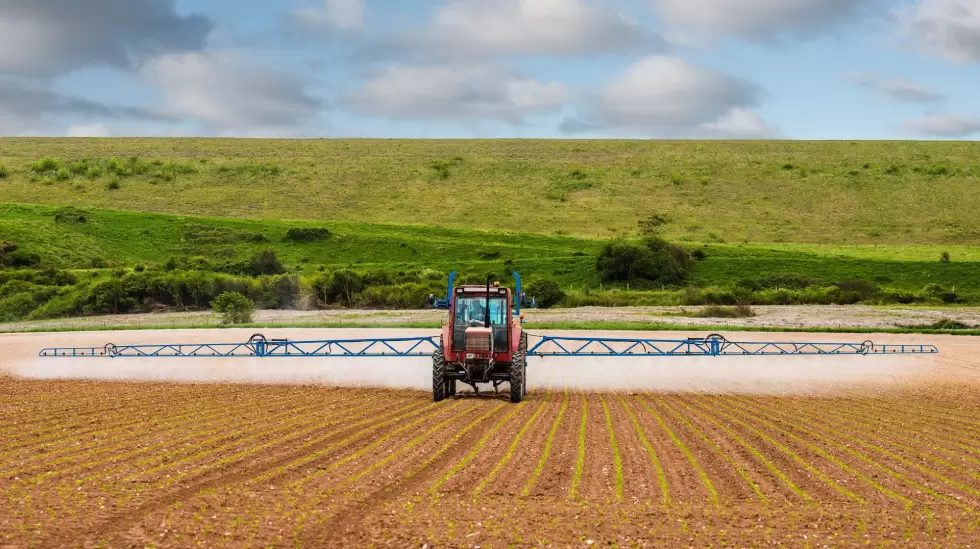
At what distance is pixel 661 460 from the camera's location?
1530 cm

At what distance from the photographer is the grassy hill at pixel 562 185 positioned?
102m

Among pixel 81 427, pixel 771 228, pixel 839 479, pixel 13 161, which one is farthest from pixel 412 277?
pixel 13 161

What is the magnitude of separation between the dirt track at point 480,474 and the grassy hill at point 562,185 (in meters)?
76.0

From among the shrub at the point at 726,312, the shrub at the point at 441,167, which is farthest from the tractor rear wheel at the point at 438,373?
the shrub at the point at 441,167

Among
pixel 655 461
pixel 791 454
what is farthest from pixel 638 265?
pixel 655 461

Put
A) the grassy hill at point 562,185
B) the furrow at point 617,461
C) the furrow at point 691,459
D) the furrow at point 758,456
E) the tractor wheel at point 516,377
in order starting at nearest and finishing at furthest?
1. the furrow at point 691,459
2. the furrow at point 617,461
3. the furrow at point 758,456
4. the tractor wheel at point 516,377
5. the grassy hill at point 562,185

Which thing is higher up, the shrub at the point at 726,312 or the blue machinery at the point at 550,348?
the shrub at the point at 726,312

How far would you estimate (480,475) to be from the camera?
45.4 ft

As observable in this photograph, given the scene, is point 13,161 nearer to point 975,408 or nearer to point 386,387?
point 386,387

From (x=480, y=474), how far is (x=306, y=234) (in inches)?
3154

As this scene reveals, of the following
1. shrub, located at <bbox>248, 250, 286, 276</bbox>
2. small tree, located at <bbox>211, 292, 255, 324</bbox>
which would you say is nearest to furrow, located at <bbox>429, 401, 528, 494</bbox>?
small tree, located at <bbox>211, 292, 255, 324</bbox>

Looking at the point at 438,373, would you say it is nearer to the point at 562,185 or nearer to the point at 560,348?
the point at 560,348

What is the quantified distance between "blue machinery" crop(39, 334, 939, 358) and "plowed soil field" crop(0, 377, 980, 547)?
1166 centimetres

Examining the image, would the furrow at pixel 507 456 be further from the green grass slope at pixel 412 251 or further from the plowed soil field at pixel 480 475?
the green grass slope at pixel 412 251
